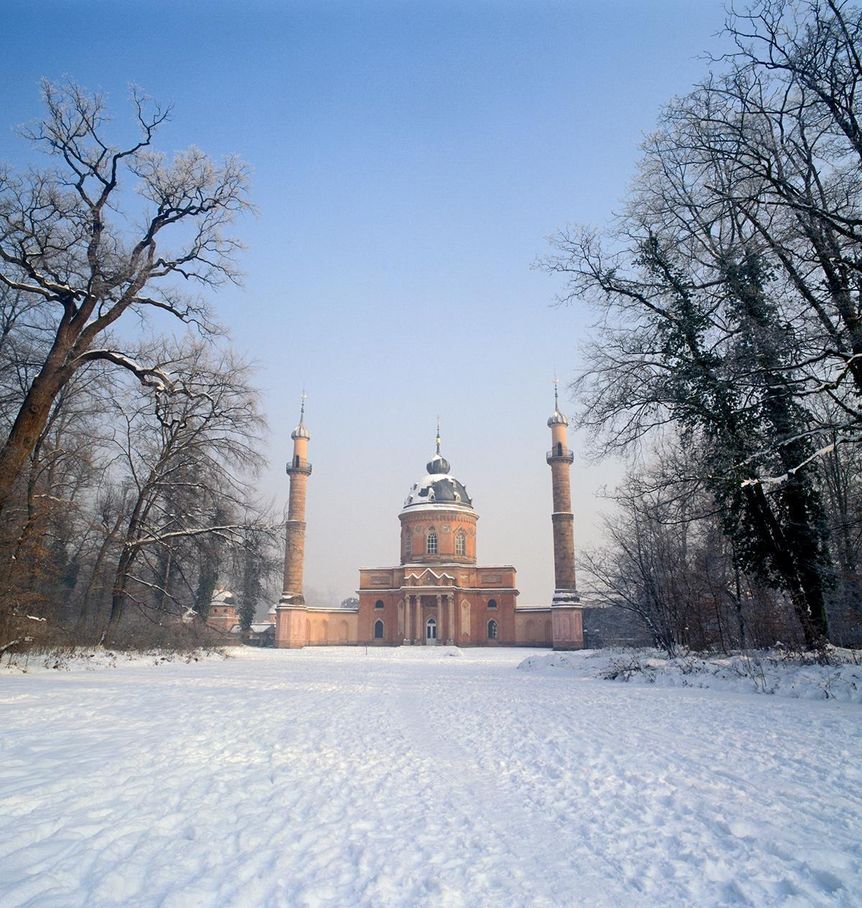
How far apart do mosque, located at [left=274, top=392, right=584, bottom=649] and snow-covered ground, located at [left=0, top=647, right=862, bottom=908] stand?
47.5 meters

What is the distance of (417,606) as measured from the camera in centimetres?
5566

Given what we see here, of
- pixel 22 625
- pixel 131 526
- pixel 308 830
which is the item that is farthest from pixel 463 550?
pixel 308 830

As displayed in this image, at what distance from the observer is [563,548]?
53.2 metres

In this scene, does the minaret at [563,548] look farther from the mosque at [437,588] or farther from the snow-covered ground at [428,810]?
the snow-covered ground at [428,810]

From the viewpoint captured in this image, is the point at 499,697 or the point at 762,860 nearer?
the point at 762,860

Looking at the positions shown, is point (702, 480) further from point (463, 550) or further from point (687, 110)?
point (463, 550)

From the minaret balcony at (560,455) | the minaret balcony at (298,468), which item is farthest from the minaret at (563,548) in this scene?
the minaret balcony at (298,468)

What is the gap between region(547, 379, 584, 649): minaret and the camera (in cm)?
5141

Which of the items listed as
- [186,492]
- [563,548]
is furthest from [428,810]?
[563,548]

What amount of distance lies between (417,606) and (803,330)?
4771 centimetres

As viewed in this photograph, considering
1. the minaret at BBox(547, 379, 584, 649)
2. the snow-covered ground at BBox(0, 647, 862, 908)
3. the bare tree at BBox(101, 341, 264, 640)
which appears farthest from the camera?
the minaret at BBox(547, 379, 584, 649)

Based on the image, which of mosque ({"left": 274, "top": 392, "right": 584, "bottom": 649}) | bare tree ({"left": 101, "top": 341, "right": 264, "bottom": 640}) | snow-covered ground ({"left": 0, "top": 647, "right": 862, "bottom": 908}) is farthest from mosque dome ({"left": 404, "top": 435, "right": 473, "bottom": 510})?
snow-covered ground ({"left": 0, "top": 647, "right": 862, "bottom": 908})

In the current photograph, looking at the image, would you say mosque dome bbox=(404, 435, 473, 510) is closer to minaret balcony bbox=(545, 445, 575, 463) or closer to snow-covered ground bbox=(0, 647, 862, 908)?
minaret balcony bbox=(545, 445, 575, 463)

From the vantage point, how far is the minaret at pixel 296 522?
184 ft
